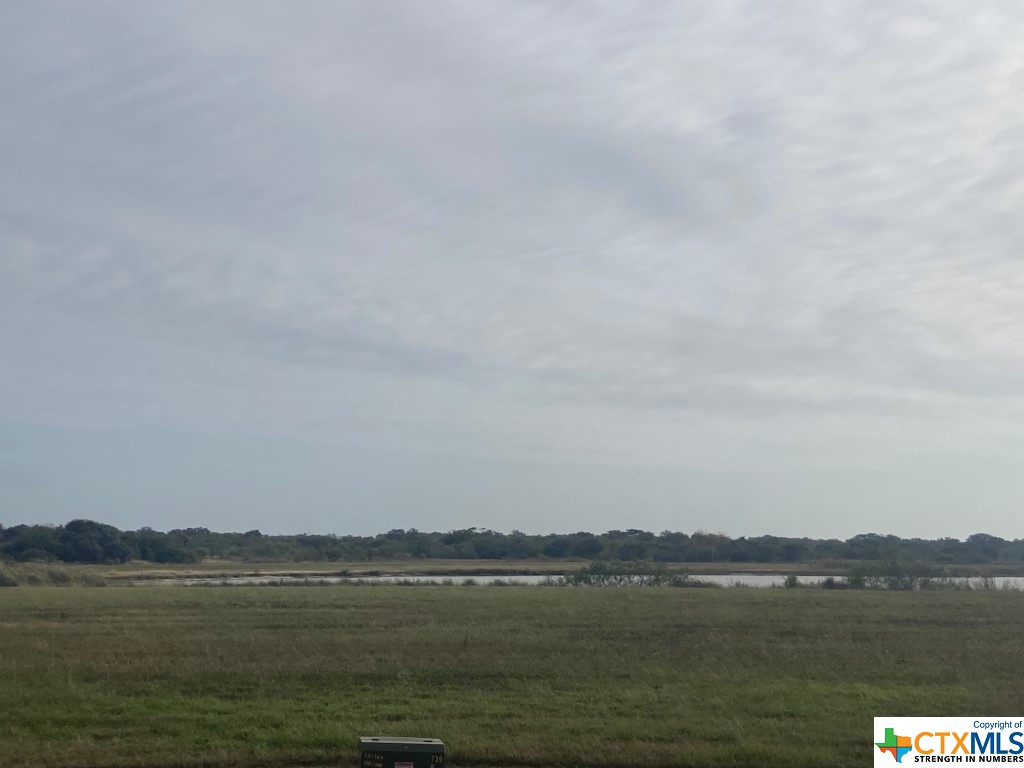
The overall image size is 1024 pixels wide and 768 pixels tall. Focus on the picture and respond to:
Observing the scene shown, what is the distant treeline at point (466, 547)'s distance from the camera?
109 meters

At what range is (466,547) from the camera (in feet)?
445

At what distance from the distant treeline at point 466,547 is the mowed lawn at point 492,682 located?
78039mm

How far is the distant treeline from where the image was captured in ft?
357

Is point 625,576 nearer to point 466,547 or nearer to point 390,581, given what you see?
point 390,581

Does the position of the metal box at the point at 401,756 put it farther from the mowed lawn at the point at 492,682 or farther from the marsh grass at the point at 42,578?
the marsh grass at the point at 42,578

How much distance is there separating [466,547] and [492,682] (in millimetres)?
117808

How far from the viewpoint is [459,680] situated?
19.2 metres

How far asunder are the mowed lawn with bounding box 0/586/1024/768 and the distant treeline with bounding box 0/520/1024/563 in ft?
→ 256

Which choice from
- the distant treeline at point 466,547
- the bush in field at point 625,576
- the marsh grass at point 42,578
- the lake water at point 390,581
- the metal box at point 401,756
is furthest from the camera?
the distant treeline at point 466,547

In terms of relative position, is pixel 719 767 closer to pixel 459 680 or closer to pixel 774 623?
pixel 459 680

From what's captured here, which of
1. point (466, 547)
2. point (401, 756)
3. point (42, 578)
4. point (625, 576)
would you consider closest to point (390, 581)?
point (625, 576)

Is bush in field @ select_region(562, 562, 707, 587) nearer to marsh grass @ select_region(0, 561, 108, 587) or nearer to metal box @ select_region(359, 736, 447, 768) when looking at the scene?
marsh grass @ select_region(0, 561, 108, 587)

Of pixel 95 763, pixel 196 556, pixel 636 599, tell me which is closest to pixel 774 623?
pixel 636 599

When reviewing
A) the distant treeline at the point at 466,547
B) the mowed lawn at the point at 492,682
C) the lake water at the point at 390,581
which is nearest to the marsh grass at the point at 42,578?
the lake water at the point at 390,581
